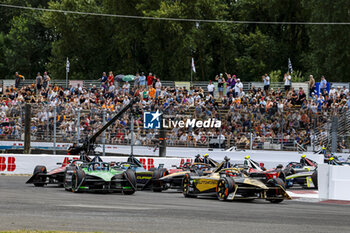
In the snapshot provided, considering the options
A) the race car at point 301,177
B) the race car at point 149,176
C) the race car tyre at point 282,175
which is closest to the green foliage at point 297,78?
the race car at point 301,177

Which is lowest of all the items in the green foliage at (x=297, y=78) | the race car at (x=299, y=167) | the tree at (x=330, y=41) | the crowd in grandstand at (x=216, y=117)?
the race car at (x=299, y=167)

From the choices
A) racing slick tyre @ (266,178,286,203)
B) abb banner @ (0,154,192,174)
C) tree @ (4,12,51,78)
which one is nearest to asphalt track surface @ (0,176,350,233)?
racing slick tyre @ (266,178,286,203)

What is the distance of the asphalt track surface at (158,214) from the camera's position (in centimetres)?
1108

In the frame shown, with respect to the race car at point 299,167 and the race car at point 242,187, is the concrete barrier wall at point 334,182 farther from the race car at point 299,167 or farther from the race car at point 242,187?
the race car at point 299,167

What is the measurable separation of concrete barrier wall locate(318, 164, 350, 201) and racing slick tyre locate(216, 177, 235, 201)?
334cm

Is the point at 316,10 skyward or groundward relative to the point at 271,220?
skyward

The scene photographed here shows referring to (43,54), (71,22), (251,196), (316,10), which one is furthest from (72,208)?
(43,54)

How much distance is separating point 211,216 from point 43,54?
60.0 metres

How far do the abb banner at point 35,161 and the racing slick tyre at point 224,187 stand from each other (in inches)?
376

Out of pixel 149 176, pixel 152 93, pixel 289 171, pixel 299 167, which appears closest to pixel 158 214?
pixel 149 176

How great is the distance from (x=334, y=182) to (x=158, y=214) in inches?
289

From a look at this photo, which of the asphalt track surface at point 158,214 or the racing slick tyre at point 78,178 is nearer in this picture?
the asphalt track surface at point 158,214

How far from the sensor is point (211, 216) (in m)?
13.0

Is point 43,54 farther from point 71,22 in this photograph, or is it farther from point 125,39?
point 125,39
